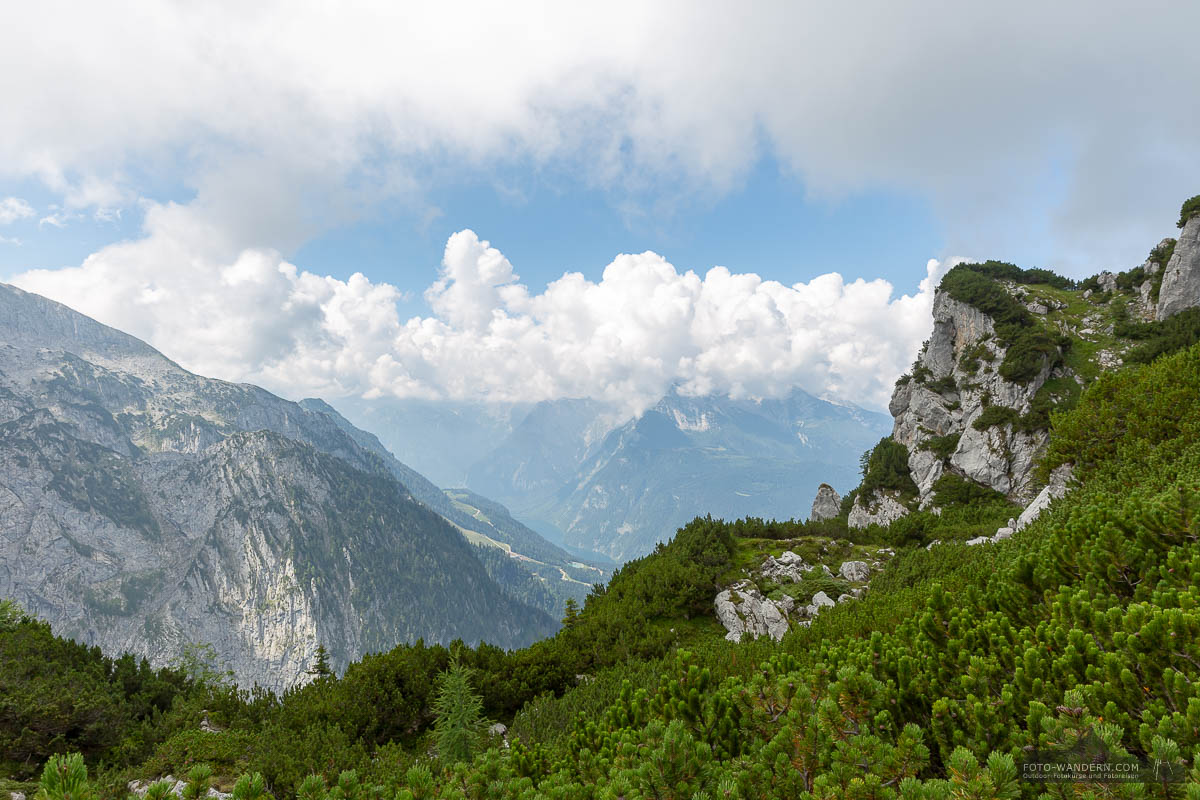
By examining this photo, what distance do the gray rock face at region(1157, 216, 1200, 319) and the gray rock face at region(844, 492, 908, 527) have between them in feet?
86.9

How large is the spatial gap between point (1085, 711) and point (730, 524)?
31898 millimetres

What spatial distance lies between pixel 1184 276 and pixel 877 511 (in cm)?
3108

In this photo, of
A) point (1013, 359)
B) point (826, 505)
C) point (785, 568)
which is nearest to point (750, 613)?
point (785, 568)

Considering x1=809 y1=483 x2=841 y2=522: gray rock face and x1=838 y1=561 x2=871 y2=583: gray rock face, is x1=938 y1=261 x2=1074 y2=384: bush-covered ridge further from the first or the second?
x1=838 y1=561 x2=871 y2=583: gray rock face

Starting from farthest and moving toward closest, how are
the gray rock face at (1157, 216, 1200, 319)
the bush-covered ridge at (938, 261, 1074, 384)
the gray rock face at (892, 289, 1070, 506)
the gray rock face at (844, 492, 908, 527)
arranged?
1. the gray rock face at (844, 492, 908, 527)
2. the bush-covered ridge at (938, 261, 1074, 384)
3. the gray rock face at (1157, 216, 1200, 319)
4. the gray rock face at (892, 289, 1070, 506)

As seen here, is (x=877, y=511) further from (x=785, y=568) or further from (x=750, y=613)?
(x=750, y=613)

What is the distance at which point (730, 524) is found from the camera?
3534cm

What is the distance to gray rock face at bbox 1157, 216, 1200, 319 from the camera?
1607 inches

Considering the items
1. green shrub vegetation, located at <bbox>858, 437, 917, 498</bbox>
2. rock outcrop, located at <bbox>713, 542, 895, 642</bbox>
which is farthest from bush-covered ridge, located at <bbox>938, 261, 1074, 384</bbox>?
rock outcrop, located at <bbox>713, 542, 895, 642</bbox>

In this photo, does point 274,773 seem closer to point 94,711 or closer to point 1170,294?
point 94,711

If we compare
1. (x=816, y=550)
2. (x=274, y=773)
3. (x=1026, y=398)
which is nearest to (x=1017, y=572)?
(x=274, y=773)

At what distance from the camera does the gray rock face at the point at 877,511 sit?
47.8 meters

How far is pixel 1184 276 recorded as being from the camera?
41.2m

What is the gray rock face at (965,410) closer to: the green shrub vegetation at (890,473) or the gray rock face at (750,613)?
the green shrub vegetation at (890,473)
